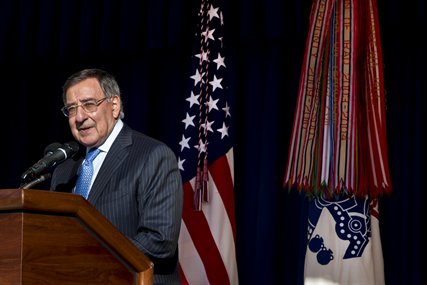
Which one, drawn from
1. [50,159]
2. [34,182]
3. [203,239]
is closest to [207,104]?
[203,239]

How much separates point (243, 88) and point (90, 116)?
64.0 inches

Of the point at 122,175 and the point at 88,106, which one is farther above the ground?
Answer: the point at 88,106

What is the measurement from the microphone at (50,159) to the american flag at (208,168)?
5.21ft

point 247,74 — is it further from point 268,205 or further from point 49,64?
point 49,64

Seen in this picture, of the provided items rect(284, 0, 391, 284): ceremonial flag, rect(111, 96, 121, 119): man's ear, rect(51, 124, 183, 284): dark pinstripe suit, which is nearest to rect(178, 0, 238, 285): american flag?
rect(284, 0, 391, 284): ceremonial flag

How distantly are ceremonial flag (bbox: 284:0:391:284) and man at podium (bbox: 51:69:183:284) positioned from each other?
3.05ft

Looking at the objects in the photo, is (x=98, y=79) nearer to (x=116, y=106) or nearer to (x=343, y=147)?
(x=116, y=106)

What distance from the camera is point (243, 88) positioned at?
4199 mm

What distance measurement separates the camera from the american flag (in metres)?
3.85

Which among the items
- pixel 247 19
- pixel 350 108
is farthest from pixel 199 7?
pixel 350 108

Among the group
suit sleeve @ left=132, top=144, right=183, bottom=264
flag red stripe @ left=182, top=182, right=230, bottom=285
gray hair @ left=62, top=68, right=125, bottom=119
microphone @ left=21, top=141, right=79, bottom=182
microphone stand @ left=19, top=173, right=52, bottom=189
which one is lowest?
flag red stripe @ left=182, top=182, right=230, bottom=285

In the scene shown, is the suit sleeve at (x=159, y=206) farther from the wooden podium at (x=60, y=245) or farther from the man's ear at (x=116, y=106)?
the wooden podium at (x=60, y=245)

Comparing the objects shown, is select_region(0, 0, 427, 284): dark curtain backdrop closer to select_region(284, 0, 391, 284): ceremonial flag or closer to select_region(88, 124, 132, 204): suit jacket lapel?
select_region(284, 0, 391, 284): ceremonial flag

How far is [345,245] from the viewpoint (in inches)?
128
